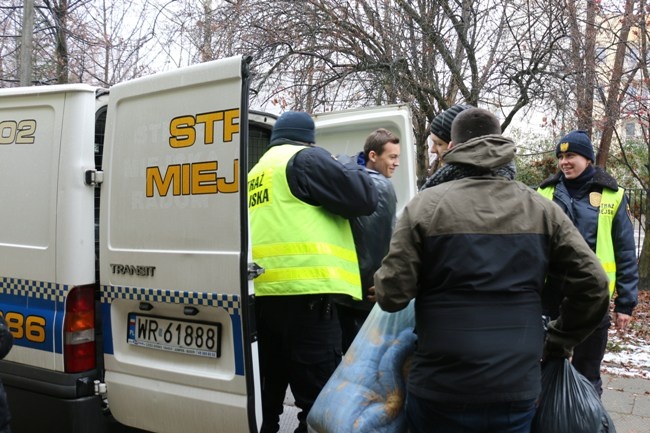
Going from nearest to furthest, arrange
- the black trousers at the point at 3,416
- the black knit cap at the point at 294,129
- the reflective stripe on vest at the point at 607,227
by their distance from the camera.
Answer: the black trousers at the point at 3,416 < the black knit cap at the point at 294,129 < the reflective stripe on vest at the point at 607,227

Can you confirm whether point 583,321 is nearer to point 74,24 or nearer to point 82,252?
point 82,252

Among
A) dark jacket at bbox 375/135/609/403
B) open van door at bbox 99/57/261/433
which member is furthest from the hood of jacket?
open van door at bbox 99/57/261/433

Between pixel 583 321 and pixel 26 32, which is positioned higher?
pixel 26 32

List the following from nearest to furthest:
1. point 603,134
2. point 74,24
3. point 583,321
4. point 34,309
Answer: point 583,321, point 34,309, point 603,134, point 74,24

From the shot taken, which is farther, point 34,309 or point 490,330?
point 34,309

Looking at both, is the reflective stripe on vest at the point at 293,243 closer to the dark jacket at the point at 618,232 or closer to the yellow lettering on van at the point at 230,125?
the yellow lettering on van at the point at 230,125

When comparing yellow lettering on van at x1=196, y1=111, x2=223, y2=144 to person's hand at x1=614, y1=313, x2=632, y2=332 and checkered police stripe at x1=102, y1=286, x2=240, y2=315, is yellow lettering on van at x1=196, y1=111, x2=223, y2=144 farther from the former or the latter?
person's hand at x1=614, y1=313, x2=632, y2=332

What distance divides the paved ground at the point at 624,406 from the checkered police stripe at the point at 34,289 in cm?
201

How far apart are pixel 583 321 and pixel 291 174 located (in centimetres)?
149

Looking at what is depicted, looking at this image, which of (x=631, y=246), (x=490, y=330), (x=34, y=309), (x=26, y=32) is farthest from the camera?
(x=26, y=32)

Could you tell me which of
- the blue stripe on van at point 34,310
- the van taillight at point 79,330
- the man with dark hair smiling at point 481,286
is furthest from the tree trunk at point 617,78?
the blue stripe on van at point 34,310

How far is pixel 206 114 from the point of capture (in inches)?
111

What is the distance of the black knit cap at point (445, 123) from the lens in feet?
10.6

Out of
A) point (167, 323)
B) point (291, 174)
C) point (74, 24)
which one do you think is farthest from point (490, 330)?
point (74, 24)
